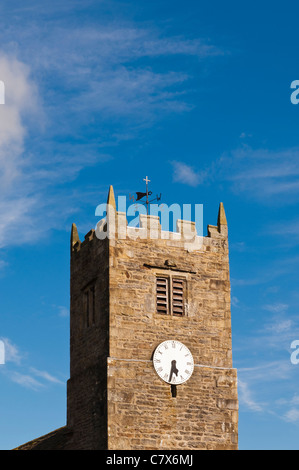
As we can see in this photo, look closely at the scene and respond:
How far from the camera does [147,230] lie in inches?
1543

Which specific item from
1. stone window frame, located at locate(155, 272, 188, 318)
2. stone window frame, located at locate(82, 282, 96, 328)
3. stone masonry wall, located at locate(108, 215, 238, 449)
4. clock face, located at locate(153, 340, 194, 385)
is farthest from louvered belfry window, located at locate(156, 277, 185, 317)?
stone window frame, located at locate(82, 282, 96, 328)

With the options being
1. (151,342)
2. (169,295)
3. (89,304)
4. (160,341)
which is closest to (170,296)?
(169,295)

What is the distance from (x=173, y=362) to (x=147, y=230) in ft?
17.9

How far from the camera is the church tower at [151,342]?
→ 121ft

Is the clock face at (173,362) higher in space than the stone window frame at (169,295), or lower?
lower

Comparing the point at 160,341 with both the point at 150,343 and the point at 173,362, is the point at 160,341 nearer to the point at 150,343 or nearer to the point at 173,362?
the point at 150,343

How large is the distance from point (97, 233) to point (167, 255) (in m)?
3.04

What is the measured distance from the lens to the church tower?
121ft

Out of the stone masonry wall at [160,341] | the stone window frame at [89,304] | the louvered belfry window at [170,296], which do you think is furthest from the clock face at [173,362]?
the stone window frame at [89,304]

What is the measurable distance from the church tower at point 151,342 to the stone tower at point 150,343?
1.6 inches

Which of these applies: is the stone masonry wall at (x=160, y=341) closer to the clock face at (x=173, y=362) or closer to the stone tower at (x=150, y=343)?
the stone tower at (x=150, y=343)

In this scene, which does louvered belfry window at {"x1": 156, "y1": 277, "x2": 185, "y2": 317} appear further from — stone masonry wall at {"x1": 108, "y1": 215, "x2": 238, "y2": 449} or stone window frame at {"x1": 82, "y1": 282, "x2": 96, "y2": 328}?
stone window frame at {"x1": 82, "y1": 282, "x2": 96, "y2": 328}
